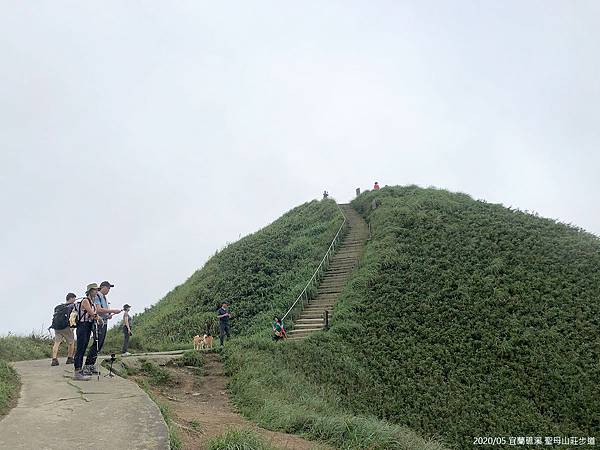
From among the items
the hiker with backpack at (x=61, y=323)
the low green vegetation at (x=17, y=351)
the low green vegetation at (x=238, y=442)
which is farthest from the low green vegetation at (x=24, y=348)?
the low green vegetation at (x=238, y=442)

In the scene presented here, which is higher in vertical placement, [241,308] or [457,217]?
[457,217]

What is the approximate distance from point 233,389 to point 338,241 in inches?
660

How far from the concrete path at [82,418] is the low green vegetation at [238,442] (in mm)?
605

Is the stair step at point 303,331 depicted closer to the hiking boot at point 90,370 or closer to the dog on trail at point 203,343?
the dog on trail at point 203,343

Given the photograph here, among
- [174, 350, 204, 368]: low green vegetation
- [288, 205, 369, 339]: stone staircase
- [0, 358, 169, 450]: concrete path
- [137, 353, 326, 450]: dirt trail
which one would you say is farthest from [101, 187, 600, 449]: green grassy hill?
[0, 358, 169, 450]: concrete path

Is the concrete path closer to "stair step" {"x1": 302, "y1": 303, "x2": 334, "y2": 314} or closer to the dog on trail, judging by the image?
→ the dog on trail

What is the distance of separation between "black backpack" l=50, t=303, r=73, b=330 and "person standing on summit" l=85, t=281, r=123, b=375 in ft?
3.54

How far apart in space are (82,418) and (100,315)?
385 cm

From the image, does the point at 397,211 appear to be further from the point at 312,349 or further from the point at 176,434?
the point at 176,434

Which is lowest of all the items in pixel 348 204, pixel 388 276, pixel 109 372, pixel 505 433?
pixel 505 433

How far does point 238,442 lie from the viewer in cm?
552

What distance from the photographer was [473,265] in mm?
19438

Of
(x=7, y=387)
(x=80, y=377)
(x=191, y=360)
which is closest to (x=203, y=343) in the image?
(x=191, y=360)

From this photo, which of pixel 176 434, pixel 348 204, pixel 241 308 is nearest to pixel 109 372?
pixel 176 434
